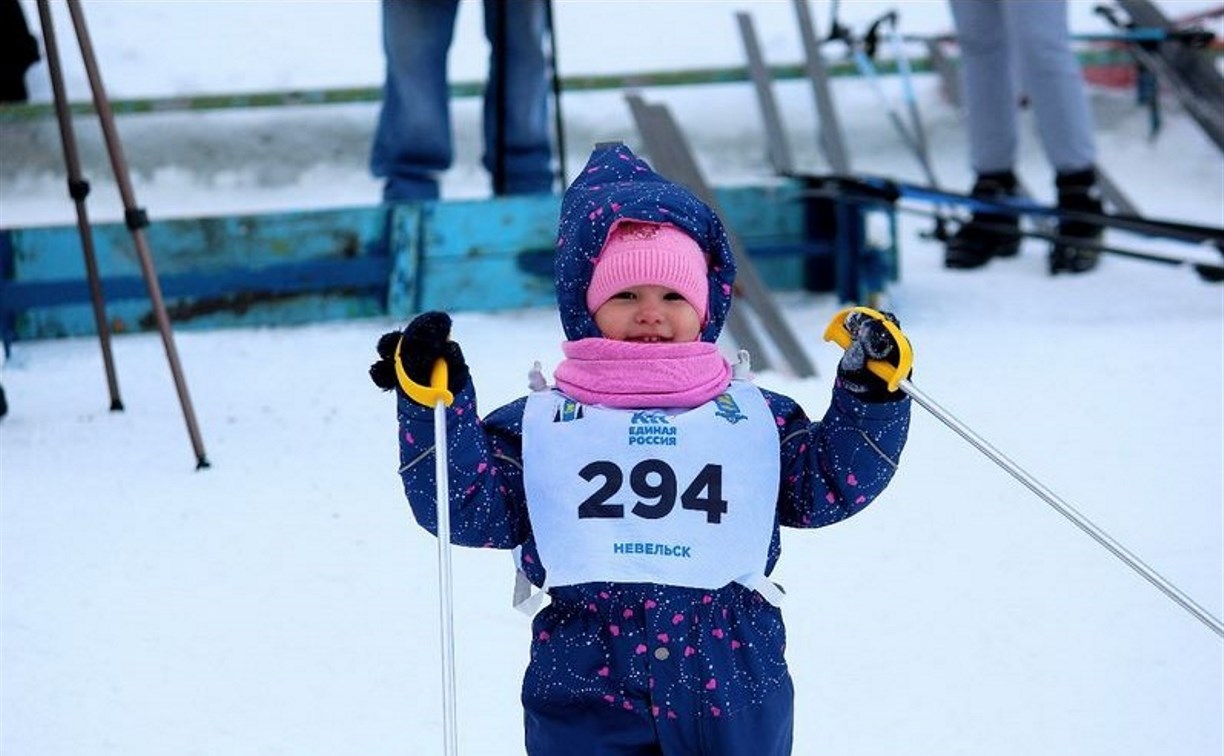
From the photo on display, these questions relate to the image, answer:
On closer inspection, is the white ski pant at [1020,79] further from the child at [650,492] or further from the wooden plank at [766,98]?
the child at [650,492]

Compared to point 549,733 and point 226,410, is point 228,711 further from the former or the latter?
point 226,410

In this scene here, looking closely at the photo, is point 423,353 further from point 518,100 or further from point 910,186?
point 518,100

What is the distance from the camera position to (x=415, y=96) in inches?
195

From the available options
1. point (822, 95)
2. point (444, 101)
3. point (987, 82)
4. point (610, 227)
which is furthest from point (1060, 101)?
point (610, 227)

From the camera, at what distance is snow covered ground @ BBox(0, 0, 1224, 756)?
2.58 m

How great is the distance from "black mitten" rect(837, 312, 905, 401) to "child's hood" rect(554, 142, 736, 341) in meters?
0.20

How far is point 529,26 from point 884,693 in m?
2.82

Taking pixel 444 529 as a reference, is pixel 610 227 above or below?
above

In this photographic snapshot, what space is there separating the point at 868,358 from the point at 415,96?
3.37m

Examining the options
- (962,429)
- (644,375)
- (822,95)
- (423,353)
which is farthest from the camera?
(822,95)

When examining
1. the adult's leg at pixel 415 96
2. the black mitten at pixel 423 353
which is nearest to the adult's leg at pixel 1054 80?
the adult's leg at pixel 415 96

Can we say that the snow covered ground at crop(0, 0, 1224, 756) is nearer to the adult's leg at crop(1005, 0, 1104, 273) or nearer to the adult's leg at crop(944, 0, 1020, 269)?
the adult's leg at crop(944, 0, 1020, 269)

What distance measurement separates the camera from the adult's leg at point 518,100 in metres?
5.05

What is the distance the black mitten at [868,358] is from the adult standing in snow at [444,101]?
10.9 ft
